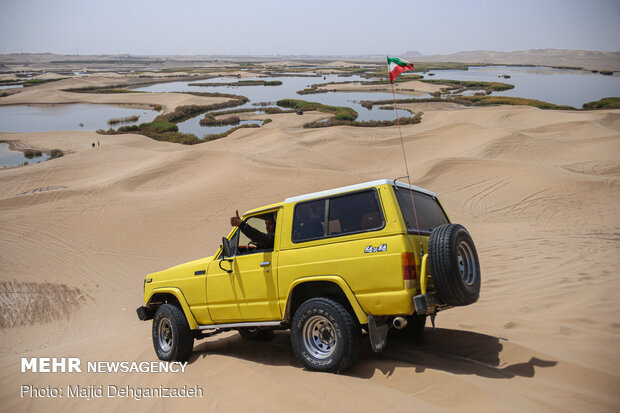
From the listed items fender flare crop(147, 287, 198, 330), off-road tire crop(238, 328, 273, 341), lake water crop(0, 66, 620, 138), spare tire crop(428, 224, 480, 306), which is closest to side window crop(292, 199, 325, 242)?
spare tire crop(428, 224, 480, 306)

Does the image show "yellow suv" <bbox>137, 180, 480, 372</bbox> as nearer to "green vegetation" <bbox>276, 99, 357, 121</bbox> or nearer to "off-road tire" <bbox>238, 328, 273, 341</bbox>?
"off-road tire" <bbox>238, 328, 273, 341</bbox>

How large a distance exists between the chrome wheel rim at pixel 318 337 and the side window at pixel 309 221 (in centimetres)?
97

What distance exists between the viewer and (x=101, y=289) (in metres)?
13.6

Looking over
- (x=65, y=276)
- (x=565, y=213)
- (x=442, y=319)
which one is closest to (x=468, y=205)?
(x=565, y=213)

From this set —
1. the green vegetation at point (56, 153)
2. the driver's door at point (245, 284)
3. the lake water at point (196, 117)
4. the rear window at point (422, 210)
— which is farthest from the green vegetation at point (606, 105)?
the driver's door at point (245, 284)

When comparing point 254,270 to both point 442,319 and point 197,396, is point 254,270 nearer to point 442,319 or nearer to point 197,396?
point 197,396

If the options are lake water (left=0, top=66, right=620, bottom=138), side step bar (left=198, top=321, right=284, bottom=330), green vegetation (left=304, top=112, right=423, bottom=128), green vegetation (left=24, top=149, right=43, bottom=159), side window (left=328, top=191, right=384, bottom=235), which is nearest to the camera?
side window (left=328, top=191, right=384, bottom=235)

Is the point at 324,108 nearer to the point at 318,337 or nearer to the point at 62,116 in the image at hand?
the point at 62,116

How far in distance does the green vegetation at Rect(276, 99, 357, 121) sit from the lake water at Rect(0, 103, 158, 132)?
15.7 meters

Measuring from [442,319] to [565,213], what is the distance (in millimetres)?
11605

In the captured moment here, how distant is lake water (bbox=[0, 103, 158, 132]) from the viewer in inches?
1928

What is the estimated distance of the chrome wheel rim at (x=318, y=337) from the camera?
559 centimetres

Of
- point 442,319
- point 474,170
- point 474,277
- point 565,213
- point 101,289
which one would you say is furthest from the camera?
point 474,170

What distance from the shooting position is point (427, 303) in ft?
16.4
